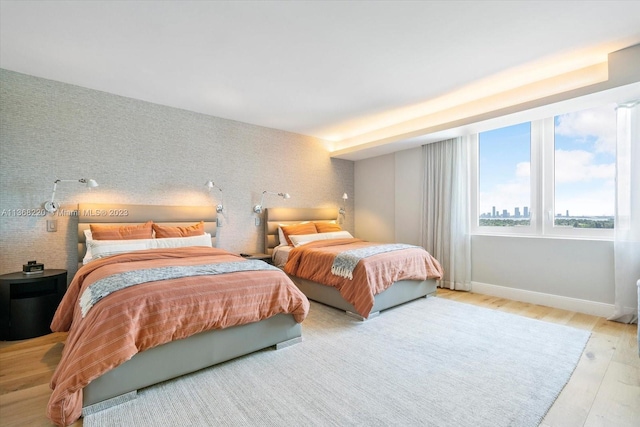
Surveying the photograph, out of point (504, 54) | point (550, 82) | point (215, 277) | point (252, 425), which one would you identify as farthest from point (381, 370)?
point (550, 82)

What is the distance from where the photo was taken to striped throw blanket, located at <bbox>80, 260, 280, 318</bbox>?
6.25 feet

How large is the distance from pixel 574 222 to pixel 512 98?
1639 millimetres

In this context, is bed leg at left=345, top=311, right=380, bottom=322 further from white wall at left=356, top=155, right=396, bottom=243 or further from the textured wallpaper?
white wall at left=356, top=155, right=396, bottom=243

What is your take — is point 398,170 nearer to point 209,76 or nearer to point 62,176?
point 209,76

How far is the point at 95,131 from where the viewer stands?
134 inches

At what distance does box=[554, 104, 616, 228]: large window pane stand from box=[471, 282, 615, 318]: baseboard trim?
34.3 inches

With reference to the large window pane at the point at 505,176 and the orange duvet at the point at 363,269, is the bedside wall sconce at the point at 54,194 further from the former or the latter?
the large window pane at the point at 505,176

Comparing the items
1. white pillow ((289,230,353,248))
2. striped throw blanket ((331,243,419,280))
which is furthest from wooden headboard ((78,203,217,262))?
striped throw blanket ((331,243,419,280))

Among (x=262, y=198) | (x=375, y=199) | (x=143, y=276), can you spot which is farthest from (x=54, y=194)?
(x=375, y=199)

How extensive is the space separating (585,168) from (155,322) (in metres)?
4.54

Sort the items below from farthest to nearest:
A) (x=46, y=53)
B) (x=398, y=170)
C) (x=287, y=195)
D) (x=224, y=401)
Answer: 1. (x=398, y=170)
2. (x=287, y=195)
3. (x=46, y=53)
4. (x=224, y=401)

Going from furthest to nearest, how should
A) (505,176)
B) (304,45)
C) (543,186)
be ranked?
(505,176)
(543,186)
(304,45)

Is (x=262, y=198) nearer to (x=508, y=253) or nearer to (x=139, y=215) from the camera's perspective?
(x=139, y=215)

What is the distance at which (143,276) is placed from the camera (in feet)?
6.92
